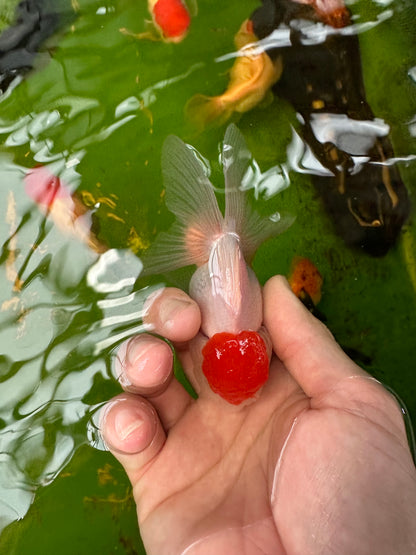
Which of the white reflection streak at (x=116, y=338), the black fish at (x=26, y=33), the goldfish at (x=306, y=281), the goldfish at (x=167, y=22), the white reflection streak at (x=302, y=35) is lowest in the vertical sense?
the goldfish at (x=306, y=281)

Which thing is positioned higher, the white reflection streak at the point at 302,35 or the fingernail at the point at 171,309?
the white reflection streak at the point at 302,35

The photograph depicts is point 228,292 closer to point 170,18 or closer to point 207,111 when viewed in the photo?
point 207,111

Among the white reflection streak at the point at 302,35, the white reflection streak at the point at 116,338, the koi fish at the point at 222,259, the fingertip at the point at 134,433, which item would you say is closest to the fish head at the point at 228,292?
the koi fish at the point at 222,259

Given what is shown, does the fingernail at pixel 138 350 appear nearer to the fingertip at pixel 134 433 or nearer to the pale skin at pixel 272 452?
the pale skin at pixel 272 452

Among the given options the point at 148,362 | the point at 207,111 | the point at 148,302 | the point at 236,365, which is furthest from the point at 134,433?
the point at 207,111

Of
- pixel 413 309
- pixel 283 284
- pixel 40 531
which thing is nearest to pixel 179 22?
pixel 283 284

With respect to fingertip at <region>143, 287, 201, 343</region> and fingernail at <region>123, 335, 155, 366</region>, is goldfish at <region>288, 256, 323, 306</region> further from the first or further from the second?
fingernail at <region>123, 335, 155, 366</region>

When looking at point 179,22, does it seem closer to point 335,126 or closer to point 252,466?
point 335,126
